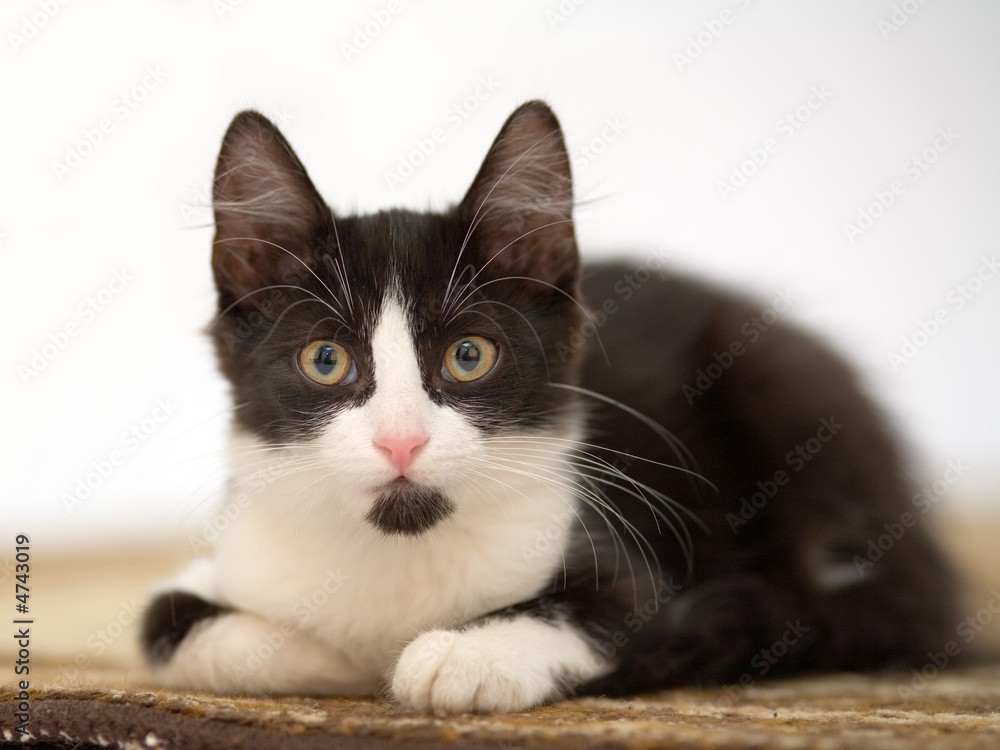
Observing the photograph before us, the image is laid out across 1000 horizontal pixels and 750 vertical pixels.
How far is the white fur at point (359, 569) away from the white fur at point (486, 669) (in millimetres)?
12

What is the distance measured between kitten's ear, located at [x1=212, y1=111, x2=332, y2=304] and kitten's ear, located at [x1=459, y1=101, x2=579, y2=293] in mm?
290

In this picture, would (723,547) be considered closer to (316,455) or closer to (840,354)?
(840,354)

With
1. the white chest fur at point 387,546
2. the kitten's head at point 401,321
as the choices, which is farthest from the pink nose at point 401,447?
the white chest fur at point 387,546

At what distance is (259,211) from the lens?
1.41 meters

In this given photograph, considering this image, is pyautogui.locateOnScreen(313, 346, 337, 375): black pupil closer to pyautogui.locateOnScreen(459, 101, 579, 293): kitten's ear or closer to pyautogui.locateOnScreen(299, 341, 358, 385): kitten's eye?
pyautogui.locateOnScreen(299, 341, 358, 385): kitten's eye

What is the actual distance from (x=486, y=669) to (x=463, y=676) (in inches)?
1.5

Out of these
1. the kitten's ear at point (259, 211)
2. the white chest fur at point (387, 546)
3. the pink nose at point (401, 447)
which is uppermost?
the kitten's ear at point (259, 211)

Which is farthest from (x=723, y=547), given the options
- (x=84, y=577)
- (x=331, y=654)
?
(x=84, y=577)

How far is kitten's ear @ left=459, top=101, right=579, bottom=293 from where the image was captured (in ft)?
4.61

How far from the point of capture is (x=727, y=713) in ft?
3.88

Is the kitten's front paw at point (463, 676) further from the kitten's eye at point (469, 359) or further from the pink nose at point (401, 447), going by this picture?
the kitten's eye at point (469, 359)

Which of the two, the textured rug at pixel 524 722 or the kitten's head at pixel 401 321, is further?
the kitten's head at pixel 401 321

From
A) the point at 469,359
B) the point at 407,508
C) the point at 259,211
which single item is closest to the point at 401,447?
the point at 407,508

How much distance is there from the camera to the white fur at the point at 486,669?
1.11 meters
